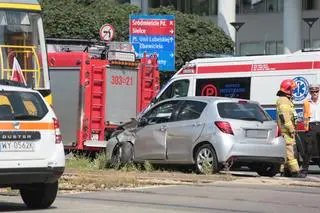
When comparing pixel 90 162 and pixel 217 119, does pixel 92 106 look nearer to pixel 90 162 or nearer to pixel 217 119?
pixel 90 162

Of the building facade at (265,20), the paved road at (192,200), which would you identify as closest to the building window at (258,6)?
the building facade at (265,20)

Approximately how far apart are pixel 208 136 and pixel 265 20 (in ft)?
108

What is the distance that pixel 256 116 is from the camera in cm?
1535

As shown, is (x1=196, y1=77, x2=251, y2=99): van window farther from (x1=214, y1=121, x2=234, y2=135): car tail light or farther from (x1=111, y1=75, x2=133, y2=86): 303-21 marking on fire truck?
(x1=214, y1=121, x2=234, y2=135): car tail light

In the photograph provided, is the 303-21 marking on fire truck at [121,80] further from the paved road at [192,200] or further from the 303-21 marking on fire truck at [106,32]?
the paved road at [192,200]

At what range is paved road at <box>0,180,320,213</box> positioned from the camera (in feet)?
34.4

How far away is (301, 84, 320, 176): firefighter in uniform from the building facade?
83.9 ft

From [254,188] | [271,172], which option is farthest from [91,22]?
[254,188]

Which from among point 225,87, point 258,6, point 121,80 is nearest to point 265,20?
point 258,6

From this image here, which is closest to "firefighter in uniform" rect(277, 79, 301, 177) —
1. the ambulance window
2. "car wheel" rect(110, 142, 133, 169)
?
"car wheel" rect(110, 142, 133, 169)

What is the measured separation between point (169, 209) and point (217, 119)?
4.79 metres

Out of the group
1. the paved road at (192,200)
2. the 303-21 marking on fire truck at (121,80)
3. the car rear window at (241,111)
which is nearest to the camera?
the paved road at (192,200)

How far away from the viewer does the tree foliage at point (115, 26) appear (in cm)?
3706

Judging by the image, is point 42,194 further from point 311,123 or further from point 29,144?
point 311,123
